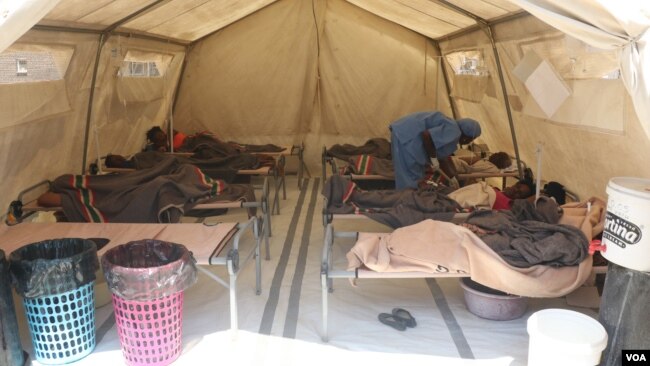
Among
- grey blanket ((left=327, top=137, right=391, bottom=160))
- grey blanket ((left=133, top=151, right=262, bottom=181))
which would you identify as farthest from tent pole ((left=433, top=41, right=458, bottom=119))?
grey blanket ((left=133, top=151, right=262, bottom=181))

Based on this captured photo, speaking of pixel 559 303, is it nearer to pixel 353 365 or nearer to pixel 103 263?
pixel 353 365

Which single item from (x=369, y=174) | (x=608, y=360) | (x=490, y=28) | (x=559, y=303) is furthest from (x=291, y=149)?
(x=608, y=360)

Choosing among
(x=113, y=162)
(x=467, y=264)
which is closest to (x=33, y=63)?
(x=113, y=162)

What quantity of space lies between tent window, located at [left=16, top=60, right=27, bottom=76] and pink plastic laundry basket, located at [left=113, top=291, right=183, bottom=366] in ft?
5.81

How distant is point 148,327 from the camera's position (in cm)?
239

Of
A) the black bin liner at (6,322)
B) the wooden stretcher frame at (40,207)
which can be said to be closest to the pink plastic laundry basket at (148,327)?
the black bin liner at (6,322)

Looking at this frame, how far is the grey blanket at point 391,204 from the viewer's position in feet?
11.5

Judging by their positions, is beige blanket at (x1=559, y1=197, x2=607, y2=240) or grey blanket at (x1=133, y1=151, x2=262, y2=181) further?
grey blanket at (x1=133, y1=151, x2=262, y2=181)

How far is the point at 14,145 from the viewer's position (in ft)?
11.3

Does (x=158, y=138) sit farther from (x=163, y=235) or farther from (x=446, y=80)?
(x=446, y=80)

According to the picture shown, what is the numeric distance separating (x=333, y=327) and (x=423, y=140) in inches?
74.7

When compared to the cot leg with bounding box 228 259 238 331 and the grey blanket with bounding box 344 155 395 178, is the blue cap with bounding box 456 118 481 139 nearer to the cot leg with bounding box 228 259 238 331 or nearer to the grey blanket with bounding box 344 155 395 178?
Answer: the grey blanket with bounding box 344 155 395 178

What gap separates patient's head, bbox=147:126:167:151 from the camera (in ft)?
18.8

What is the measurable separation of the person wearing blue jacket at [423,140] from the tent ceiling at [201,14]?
32.7 inches
